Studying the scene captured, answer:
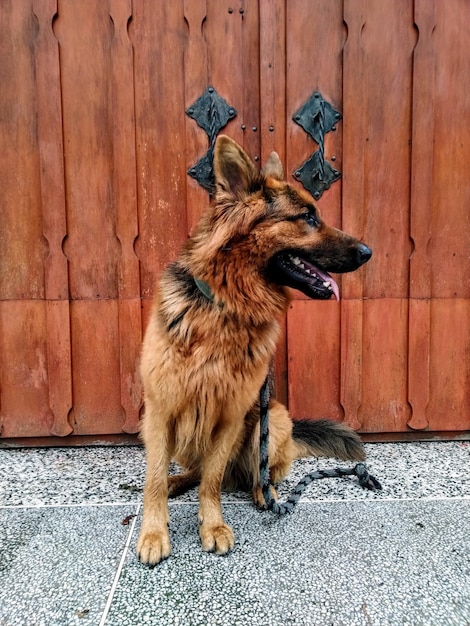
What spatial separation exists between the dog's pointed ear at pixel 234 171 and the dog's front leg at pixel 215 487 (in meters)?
Answer: 1.15

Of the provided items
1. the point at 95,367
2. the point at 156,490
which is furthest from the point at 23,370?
the point at 156,490

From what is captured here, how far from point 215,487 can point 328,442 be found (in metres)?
1.04

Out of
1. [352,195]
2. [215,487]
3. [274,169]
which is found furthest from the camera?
[352,195]

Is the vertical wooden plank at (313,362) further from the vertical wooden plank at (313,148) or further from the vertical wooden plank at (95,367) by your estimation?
the vertical wooden plank at (95,367)

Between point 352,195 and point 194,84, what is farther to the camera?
point 352,195

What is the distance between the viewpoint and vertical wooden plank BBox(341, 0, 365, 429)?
2.80m

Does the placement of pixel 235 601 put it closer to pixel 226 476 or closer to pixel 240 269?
pixel 226 476

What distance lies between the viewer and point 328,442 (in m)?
2.61

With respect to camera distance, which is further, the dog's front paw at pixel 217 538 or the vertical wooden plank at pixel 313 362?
the vertical wooden plank at pixel 313 362

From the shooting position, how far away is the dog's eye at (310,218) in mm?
1902

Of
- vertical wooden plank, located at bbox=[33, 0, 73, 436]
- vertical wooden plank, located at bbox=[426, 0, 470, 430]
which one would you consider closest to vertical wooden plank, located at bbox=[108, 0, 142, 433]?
vertical wooden plank, located at bbox=[33, 0, 73, 436]

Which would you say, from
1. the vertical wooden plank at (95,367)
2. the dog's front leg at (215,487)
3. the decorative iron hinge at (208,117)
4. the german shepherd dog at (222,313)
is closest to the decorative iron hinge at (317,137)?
the decorative iron hinge at (208,117)

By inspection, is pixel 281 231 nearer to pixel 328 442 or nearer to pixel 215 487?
pixel 215 487

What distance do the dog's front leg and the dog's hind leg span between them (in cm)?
18
